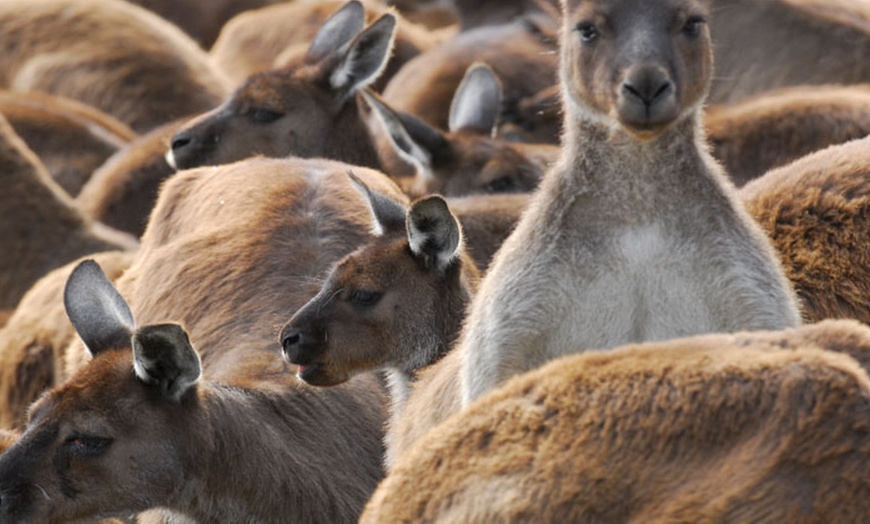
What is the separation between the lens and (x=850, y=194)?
5.89 m

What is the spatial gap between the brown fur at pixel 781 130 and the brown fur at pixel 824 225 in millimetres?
1496

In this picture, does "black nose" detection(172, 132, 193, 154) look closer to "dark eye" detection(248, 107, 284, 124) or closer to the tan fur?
"dark eye" detection(248, 107, 284, 124)

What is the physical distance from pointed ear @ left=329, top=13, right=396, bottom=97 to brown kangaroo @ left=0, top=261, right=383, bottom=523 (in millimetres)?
2706

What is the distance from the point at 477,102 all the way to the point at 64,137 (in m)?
2.32

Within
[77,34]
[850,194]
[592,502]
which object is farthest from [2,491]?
[77,34]

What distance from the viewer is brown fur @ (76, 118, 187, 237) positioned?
30.5 ft

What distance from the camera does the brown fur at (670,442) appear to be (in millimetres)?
3145

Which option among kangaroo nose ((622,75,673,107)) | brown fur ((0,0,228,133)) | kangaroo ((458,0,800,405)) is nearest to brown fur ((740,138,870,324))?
kangaroo ((458,0,800,405))

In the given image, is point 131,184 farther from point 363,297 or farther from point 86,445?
point 86,445

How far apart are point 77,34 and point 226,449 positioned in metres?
7.30

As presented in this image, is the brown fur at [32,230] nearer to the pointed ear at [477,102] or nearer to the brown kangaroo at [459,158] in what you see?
the brown kangaroo at [459,158]

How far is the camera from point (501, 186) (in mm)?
8305

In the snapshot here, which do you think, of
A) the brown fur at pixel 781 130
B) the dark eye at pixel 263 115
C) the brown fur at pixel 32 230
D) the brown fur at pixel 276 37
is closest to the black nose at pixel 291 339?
the dark eye at pixel 263 115

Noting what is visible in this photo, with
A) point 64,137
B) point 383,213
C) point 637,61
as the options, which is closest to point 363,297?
point 383,213
